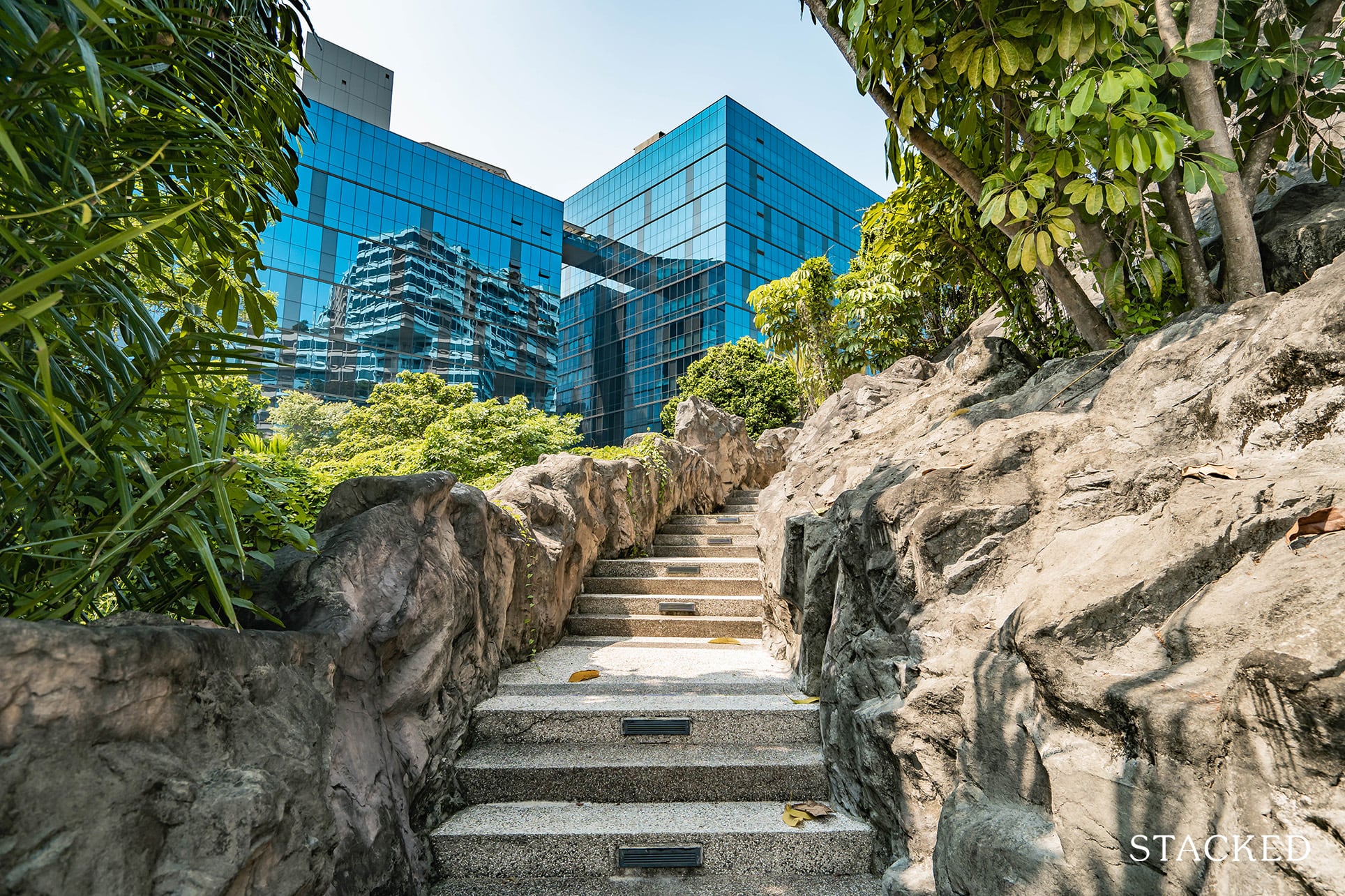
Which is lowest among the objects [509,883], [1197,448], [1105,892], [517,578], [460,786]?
[509,883]

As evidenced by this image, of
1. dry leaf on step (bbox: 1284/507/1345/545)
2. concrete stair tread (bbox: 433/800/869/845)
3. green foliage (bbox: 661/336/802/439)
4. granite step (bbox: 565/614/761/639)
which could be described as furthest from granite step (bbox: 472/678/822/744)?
green foliage (bbox: 661/336/802/439)

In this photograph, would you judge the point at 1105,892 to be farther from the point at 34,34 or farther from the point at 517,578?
the point at 517,578

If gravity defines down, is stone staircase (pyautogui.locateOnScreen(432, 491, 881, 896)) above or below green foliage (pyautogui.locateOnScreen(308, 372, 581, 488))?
below

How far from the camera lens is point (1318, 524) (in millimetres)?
1378

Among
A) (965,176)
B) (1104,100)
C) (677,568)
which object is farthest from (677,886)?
(677,568)

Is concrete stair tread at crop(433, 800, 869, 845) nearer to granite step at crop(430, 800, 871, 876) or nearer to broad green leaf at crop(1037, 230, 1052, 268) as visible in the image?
granite step at crop(430, 800, 871, 876)

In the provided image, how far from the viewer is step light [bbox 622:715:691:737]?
3.12 metres

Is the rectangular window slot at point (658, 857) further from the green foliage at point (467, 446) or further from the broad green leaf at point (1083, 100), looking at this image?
the broad green leaf at point (1083, 100)

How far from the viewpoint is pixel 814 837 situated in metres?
2.49

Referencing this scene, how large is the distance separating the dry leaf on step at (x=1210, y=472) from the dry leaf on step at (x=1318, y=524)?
0.41 metres

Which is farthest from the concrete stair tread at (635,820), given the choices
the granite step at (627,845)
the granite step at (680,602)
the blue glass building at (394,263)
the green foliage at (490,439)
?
the blue glass building at (394,263)

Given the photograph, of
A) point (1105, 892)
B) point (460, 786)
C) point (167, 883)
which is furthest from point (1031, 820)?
point (460, 786)

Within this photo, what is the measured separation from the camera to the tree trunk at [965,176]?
3.11 metres

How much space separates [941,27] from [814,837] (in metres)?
3.40
